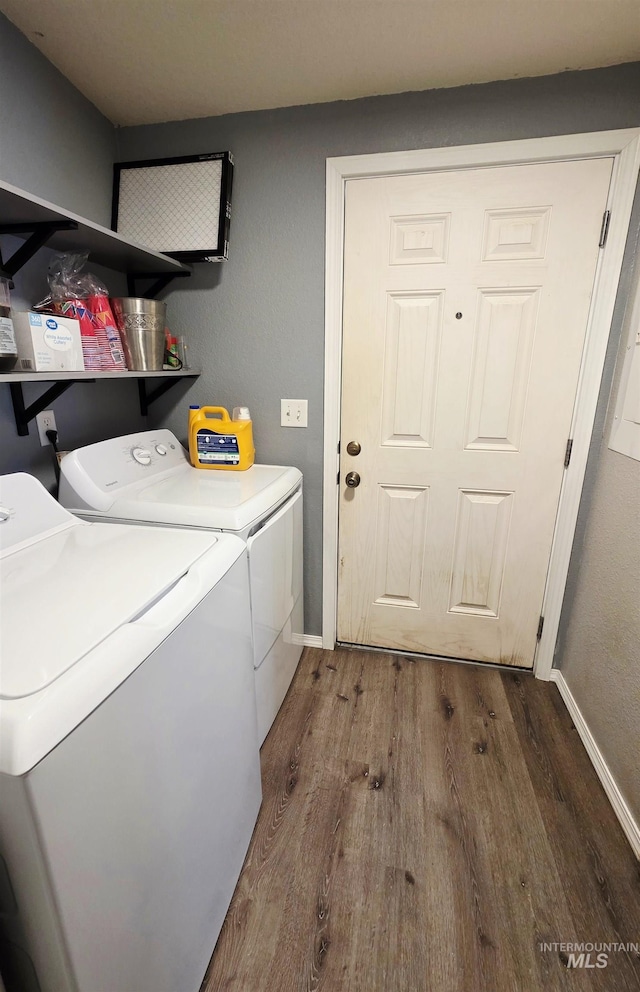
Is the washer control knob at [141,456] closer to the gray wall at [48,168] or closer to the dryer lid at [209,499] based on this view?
the dryer lid at [209,499]

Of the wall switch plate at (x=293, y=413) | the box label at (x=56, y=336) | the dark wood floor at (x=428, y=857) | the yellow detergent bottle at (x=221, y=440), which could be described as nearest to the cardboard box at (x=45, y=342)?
the box label at (x=56, y=336)

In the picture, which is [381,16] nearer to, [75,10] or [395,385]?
[75,10]

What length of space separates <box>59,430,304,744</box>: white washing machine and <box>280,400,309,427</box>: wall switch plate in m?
0.20

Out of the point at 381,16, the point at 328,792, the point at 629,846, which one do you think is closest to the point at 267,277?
the point at 381,16

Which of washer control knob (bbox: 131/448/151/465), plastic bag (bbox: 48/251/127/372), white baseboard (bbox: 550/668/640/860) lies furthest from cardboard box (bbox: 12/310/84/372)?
white baseboard (bbox: 550/668/640/860)

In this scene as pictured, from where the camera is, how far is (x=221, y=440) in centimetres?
174

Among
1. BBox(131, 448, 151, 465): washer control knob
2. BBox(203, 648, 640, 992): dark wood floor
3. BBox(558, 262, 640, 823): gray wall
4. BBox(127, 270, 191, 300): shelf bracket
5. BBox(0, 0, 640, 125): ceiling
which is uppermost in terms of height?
BBox(0, 0, 640, 125): ceiling

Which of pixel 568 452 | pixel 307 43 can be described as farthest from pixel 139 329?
pixel 568 452

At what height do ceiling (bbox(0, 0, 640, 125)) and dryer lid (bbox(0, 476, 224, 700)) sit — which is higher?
ceiling (bbox(0, 0, 640, 125))

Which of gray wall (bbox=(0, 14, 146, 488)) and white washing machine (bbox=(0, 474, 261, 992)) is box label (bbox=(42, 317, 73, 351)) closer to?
gray wall (bbox=(0, 14, 146, 488))

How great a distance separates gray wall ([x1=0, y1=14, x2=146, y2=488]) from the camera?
1264 millimetres

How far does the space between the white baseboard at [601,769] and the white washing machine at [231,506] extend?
1.12 meters

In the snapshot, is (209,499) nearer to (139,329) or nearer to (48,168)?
(139,329)

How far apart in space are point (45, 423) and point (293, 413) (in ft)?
2.94
